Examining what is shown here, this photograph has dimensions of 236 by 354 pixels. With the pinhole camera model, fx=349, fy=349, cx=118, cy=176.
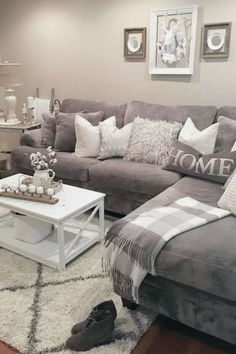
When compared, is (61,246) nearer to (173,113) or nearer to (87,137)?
(87,137)

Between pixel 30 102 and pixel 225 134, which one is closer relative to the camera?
pixel 225 134

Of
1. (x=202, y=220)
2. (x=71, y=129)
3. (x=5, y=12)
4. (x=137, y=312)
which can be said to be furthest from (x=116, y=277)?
(x=5, y=12)

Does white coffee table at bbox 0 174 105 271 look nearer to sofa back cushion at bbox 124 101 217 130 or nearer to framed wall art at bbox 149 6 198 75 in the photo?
sofa back cushion at bbox 124 101 217 130

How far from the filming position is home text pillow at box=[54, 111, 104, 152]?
366 cm

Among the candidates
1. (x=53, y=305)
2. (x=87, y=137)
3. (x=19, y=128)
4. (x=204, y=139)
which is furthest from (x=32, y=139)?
(x=53, y=305)

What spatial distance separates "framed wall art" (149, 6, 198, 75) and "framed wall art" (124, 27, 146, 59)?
0.12 meters

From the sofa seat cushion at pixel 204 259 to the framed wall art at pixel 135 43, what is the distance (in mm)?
2448

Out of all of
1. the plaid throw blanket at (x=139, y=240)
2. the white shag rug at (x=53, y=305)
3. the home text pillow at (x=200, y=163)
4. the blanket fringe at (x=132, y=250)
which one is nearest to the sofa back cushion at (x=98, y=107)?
the home text pillow at (x=200, y=163)

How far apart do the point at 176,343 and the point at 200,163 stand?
1451 millimetres

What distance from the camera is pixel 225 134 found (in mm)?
3006

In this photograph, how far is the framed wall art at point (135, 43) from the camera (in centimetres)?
375

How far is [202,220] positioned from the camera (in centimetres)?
199

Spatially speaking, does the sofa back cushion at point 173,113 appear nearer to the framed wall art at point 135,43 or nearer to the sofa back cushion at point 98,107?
the sofa back cushion at point 98,107

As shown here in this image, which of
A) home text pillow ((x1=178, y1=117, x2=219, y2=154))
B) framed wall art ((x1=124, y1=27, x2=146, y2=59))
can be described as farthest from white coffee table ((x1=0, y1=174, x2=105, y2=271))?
framed wall art ((x1=124, y1=27, x2=146, y2=59))
